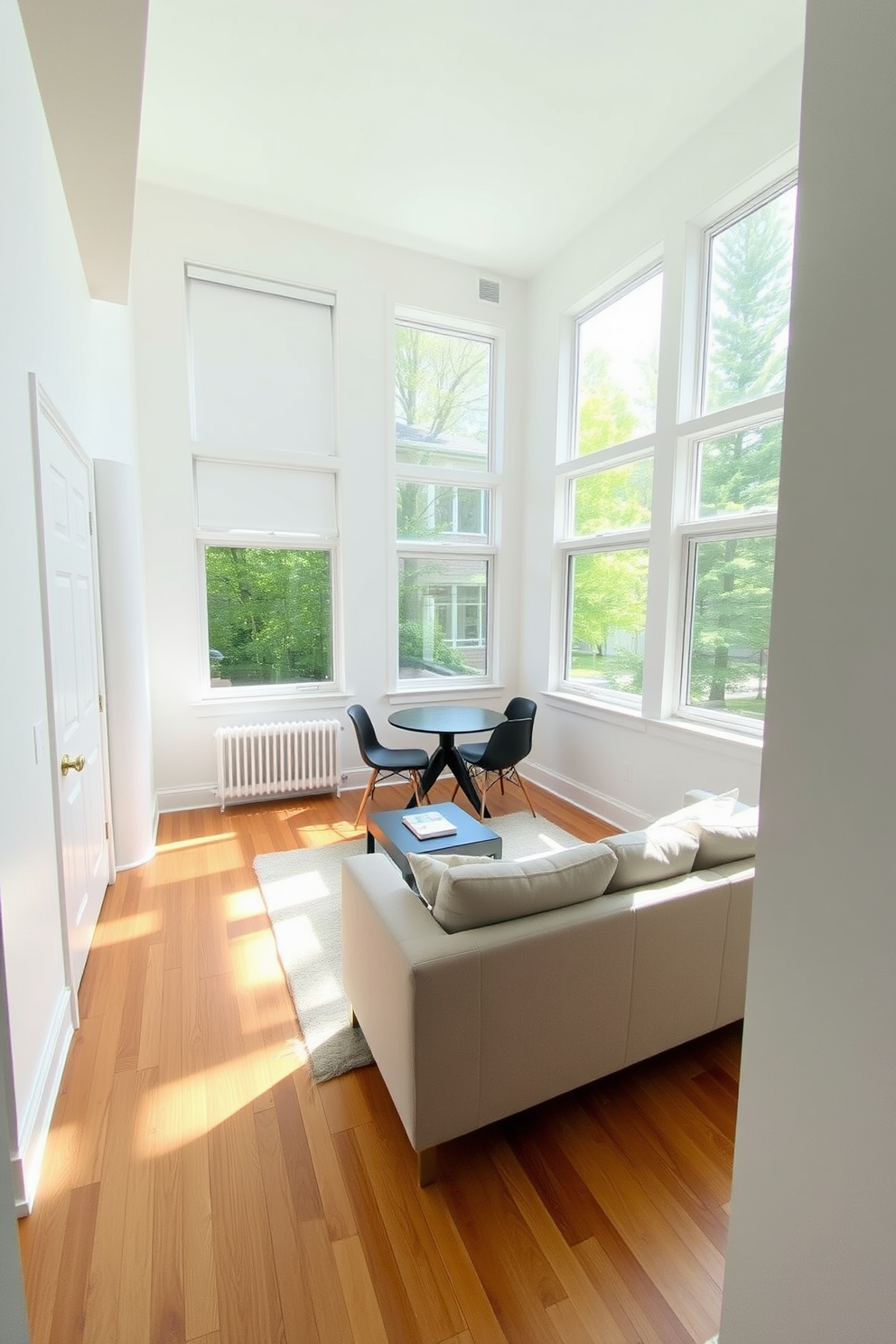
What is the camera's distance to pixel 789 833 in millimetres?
956

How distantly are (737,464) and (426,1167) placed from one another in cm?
360

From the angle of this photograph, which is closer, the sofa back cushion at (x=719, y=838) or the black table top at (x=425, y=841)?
the sofa back cushion at (x=719, y=838)

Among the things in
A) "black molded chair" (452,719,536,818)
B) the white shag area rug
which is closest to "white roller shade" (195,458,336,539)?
"black molded chair" (452,719,536,818)

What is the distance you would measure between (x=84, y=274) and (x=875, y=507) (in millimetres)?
3651

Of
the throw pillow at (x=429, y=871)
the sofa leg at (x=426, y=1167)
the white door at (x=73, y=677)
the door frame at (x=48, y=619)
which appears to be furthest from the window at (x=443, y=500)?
the sofa leg at (x=426, y=1167)

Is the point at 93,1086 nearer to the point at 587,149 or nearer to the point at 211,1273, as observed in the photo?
the point at 211,1273

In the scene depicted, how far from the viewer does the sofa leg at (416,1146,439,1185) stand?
1570 millimetres

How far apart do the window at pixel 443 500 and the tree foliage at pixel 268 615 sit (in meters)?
0.68

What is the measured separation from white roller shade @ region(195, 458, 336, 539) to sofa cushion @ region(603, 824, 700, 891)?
360 cm

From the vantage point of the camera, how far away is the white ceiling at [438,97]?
275cm

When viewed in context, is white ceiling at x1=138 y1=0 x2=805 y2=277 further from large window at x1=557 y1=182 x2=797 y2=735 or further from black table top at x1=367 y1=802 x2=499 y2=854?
black table top at x1=367 y1=802 x2=499 y2=854

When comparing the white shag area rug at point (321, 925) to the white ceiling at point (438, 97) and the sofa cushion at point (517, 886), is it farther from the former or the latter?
the white ceiling at point (438, 97)

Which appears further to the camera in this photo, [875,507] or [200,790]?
[200,790]

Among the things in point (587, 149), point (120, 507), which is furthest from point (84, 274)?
point (587, 149)
